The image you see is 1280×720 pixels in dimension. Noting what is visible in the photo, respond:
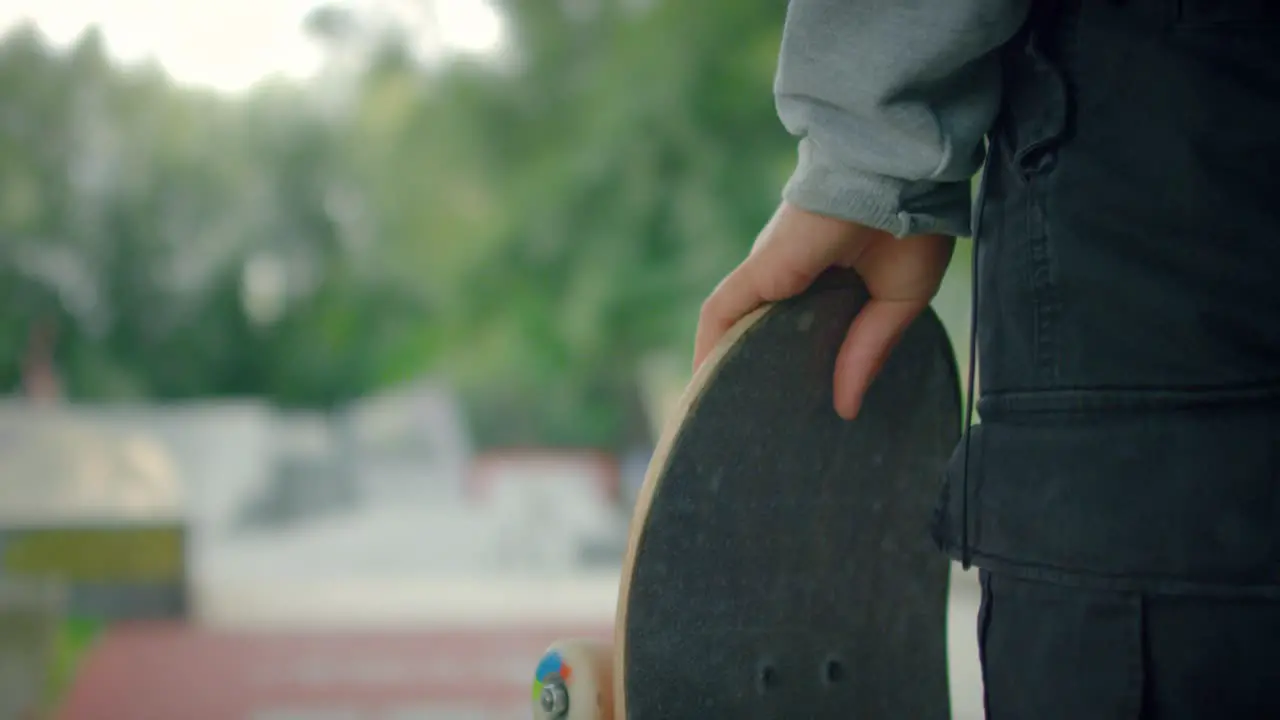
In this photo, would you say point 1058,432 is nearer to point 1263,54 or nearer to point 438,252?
point 1263,54

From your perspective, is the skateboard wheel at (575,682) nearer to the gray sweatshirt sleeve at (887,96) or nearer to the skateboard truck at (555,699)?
the skateboard truck at (555,699)

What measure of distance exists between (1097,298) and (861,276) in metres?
0.15

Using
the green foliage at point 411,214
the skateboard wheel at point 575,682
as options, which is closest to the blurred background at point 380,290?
the green foliage at point 411,214

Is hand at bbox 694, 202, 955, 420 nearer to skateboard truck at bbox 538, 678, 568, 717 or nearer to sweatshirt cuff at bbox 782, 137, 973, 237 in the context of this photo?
sweatshirt cuff at bbox 782, 137, 973, 237

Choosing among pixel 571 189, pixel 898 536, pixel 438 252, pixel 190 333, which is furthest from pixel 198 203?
pixel 898 536

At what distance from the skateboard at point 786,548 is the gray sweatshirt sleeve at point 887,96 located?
7 cm

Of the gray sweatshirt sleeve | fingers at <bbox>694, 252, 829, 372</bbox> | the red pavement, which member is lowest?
the red pavement

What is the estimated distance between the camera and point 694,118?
19.0 feet

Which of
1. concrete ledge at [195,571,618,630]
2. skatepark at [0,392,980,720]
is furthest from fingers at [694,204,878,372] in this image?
concrete ledge at [195,571,618,630]

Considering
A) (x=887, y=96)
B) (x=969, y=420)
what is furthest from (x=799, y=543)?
(x=887, y=96)

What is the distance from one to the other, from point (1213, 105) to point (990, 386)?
14cm

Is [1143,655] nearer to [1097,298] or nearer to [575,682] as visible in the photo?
[1097,298]

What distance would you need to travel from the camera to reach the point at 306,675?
352cm

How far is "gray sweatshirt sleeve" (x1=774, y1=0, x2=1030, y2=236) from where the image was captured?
0.56 metres
